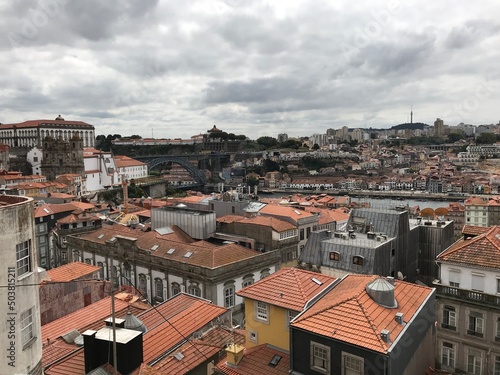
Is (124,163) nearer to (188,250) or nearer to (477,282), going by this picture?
(188,250)

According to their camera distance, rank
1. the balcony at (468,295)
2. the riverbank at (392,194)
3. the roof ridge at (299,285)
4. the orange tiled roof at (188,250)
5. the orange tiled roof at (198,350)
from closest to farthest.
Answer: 1. the orange tiled roof at (198,350)
2. the roof ridge at (299,285)
3. the balcony at (468,295)
4. the orange tiled roof at (188,250)
5. the riverbank at (392,194)

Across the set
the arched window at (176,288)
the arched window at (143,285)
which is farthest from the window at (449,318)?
the arched window at (143,285)

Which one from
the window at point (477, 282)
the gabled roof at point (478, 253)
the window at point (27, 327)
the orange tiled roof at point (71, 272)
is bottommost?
the orange tiled roof at point (71, 272)

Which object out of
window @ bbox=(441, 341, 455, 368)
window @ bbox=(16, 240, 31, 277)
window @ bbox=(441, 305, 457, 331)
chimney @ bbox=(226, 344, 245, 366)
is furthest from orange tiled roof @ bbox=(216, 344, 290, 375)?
window @ bbox=(16, 240, 31, 277)

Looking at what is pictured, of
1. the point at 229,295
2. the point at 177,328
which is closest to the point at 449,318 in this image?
the point at 177,328

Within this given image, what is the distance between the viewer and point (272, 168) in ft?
537

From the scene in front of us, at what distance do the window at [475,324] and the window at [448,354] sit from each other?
828mm

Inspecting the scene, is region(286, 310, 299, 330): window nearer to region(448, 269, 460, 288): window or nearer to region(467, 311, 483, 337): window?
region(448, 269, 460, 288): window

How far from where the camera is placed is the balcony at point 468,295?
13.7 m

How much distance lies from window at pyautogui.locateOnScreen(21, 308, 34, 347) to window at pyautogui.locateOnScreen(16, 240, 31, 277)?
29.6 inches

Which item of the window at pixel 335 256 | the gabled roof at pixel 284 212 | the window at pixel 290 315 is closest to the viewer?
the window at pixel 290 315

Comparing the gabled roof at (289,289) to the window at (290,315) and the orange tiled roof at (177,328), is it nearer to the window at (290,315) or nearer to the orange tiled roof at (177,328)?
the window at (290,315)

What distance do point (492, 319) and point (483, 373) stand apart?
1.85 meters

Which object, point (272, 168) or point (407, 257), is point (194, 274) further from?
point (272, 168)
